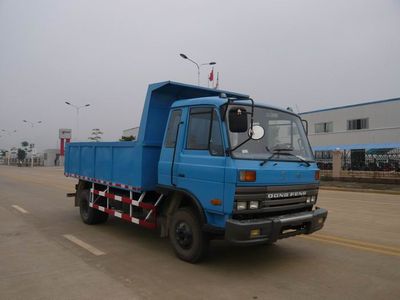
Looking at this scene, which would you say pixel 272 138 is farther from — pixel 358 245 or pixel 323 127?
pixel 323 127

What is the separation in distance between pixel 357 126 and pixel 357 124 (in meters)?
0.23

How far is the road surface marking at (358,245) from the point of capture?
23.4 feet

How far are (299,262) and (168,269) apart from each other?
2.10m

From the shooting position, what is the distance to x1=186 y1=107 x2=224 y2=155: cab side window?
5.96 m

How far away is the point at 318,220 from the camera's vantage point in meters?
6.59

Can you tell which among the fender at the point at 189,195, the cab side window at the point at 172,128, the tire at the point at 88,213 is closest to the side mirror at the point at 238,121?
the fender at the point at 189,195

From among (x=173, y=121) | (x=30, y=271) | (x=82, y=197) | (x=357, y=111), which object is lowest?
Answer: (x=30, y=271)

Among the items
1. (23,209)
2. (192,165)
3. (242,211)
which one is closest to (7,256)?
(192,165)

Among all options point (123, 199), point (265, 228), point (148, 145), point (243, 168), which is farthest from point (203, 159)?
point (123, 199)

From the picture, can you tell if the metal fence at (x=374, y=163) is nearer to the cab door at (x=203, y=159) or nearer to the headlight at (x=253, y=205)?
the cab door at (x=203, y=159)

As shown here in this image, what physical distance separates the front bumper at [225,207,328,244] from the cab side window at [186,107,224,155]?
1.06 meters

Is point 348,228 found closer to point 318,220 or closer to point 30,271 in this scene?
point 318,220

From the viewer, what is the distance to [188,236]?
632 cm

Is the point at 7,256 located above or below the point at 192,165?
below
